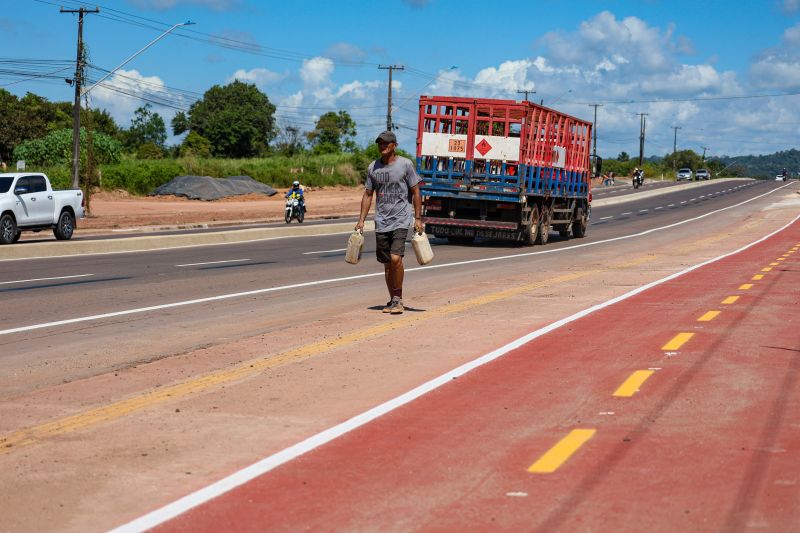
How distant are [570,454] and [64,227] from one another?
1075 inches

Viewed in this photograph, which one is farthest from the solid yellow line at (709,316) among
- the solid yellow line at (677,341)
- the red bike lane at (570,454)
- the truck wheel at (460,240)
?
the truck wheel at (460,240)

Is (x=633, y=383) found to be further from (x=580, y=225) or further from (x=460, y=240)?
(x=580, y=225)

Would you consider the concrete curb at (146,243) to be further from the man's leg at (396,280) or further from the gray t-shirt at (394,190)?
the gray t-shirt at (394,190)

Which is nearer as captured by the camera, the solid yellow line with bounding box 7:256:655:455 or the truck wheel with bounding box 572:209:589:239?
the solid yellow line with bounding box 7:256:655:455

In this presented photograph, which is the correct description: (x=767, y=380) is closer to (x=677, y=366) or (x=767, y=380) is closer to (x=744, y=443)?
(x=677, y=366)

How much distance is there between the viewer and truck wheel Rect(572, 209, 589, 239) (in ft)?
120

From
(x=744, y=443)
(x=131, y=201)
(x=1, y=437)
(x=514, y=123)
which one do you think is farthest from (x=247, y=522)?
(x=131, y=201)

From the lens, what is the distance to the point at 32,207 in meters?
30.2

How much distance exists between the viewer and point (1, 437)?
273 inches

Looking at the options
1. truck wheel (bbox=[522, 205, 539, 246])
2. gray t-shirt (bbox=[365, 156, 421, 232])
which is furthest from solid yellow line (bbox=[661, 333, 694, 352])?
truck wheel (bbox=[522, 205, 539, 246])

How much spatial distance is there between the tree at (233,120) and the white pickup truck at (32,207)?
86.1 metres

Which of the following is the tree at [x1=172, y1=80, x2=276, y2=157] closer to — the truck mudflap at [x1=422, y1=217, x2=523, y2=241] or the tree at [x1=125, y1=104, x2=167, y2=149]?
the tree at [x1=125, y1=104, x2=167, y2=149]

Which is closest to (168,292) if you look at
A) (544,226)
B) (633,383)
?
(633,383)

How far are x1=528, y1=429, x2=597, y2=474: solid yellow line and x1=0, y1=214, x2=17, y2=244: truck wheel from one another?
24560 millimetres
